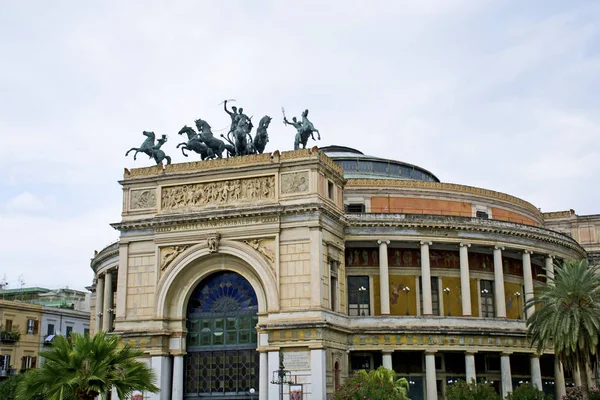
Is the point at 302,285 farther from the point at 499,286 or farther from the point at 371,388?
the point at 499,286

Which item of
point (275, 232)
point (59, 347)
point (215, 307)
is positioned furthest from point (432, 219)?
point (59, 347)

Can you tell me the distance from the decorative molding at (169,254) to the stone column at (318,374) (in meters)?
10.9

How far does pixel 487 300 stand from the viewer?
57.0 m

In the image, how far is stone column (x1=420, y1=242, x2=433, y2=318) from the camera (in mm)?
52594

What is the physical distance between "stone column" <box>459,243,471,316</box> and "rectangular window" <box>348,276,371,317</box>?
6400 millimetres

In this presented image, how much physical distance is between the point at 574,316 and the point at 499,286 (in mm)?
12353

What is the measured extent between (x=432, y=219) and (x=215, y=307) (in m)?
15.9

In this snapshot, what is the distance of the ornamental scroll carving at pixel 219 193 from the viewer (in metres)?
48.3

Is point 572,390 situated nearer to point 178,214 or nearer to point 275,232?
point 275,232

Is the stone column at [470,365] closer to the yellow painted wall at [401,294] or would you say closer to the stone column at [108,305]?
the yellow painted wall at [401,294]

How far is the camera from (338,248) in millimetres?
49844

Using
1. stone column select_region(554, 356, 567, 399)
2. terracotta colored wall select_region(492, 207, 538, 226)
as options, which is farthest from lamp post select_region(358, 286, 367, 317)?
terracotta colored wall select_region(492, 207, 538, 226)

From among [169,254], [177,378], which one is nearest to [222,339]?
[177,378]

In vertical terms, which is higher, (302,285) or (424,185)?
(424,185)
